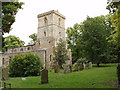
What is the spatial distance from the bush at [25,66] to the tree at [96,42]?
32.1 feet

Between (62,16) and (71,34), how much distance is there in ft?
25.7

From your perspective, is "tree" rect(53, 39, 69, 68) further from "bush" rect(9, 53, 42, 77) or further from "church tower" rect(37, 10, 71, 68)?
"bush" rect(9, 53, 42, 77)

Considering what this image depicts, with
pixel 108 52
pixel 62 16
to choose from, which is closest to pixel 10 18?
pixel 108 52

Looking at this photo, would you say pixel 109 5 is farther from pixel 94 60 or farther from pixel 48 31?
pixel 48 31

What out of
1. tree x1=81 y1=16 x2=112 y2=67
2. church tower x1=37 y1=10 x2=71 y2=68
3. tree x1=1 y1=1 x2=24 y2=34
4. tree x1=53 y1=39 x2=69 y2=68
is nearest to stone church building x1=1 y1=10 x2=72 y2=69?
church tower x1=37 y1=10 x2=71 y2=68

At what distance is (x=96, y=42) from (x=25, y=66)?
1259 cm

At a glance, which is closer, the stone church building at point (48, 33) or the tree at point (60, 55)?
the tree at point (60, 55)

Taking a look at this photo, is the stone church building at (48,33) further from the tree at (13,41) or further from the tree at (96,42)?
the tree at (13,41)

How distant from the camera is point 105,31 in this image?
84.4 feet

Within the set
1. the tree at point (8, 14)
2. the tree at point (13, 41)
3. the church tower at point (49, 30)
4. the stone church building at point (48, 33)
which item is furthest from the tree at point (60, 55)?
the tree at point (13, 41)

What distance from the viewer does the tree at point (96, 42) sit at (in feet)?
80.6

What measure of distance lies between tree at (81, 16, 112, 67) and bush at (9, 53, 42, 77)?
979 cm

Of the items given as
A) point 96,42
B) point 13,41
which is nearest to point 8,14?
point 96,42

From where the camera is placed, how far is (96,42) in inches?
998
